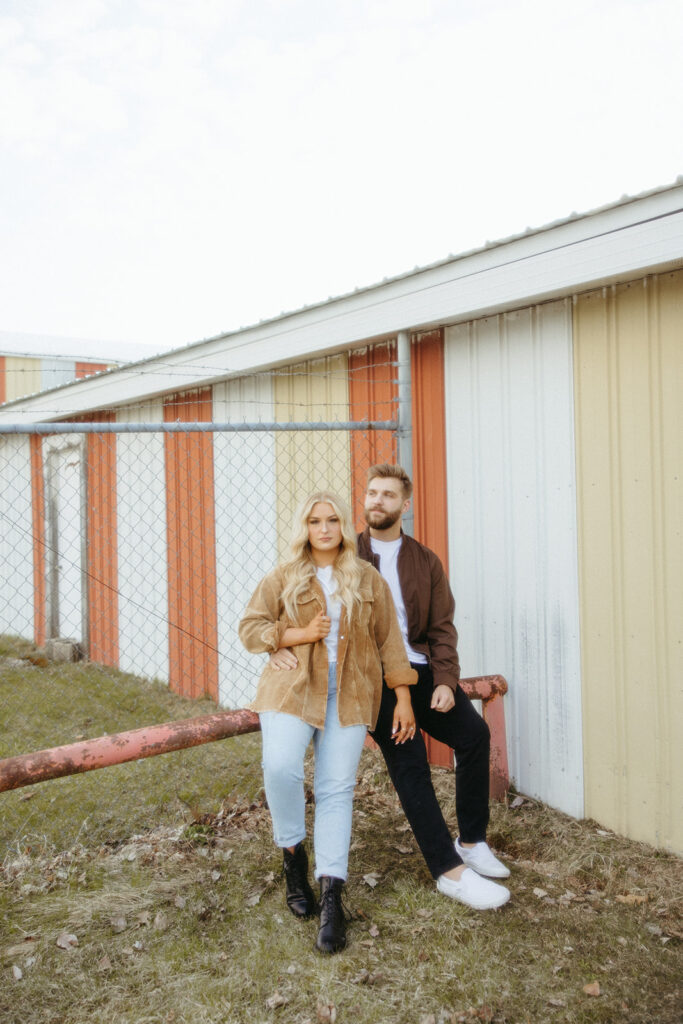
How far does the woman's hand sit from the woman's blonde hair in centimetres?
45

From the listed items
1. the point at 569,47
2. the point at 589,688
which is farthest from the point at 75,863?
the point at 569,47

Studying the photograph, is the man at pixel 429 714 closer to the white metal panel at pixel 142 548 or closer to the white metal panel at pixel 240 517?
the white metal panel at pixel 240 517

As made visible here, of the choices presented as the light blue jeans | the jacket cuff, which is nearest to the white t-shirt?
the jacket cuff

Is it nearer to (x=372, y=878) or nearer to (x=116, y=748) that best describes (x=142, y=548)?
(x=116, y=748)

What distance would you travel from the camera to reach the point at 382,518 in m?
3.28

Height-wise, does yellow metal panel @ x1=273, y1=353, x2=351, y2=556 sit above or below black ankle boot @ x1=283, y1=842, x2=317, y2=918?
above

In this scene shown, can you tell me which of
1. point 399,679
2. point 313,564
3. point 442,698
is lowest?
point 442,698

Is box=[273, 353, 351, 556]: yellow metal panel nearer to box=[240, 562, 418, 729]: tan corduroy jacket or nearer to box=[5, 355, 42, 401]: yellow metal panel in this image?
box=[240, 562, 418, 729]: tan corduroy jacket

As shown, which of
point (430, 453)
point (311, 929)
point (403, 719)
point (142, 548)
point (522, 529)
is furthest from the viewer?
point (142, 548)

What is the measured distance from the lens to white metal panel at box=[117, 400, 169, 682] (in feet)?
23.2

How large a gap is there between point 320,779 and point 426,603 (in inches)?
35.5

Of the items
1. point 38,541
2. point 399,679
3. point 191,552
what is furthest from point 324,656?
point 38,541

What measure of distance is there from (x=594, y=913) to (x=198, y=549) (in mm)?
4512

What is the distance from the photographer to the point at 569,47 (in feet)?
29.0
